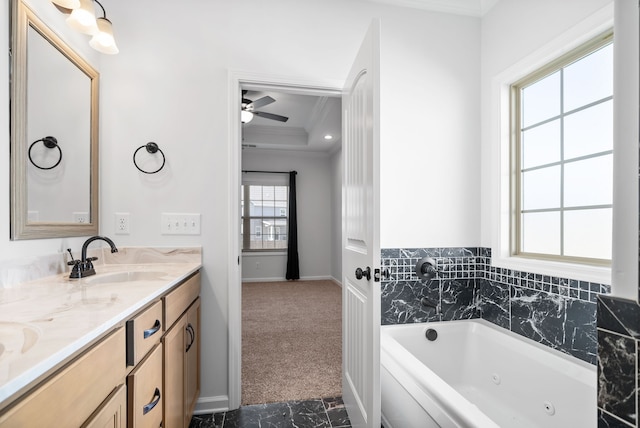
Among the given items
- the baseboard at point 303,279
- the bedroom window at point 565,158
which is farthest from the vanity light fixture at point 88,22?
the baseboard at point 303,279

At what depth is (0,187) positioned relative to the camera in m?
1.16

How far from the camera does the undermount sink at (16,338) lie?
1.88 feet

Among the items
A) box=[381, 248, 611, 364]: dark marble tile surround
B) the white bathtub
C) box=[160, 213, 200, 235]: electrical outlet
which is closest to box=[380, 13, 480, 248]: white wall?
box=[381, 248, 611, 364]: dark marble tile surround

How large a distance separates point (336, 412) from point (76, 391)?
1573 millimetres

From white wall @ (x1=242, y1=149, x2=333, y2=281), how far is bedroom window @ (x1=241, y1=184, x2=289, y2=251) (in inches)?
8.9

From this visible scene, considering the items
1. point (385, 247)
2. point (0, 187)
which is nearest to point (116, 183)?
point (0, 187)

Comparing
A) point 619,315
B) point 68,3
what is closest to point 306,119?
point 68,3

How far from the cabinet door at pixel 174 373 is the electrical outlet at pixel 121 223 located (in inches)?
28.6

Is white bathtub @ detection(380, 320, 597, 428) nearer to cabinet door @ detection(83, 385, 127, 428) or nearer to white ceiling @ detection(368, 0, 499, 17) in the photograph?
cabinet door @ detection(83, 385, 127, 428)

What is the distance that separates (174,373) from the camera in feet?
4.42

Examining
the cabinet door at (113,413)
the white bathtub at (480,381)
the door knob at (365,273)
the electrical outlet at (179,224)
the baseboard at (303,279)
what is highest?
the electrical outlet at (179,224)

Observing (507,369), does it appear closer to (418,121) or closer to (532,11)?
(418,121)

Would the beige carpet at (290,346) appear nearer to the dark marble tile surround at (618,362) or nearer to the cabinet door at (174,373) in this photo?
the cabinet door at (174,373)

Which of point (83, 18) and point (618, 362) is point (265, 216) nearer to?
point (83, 18)
